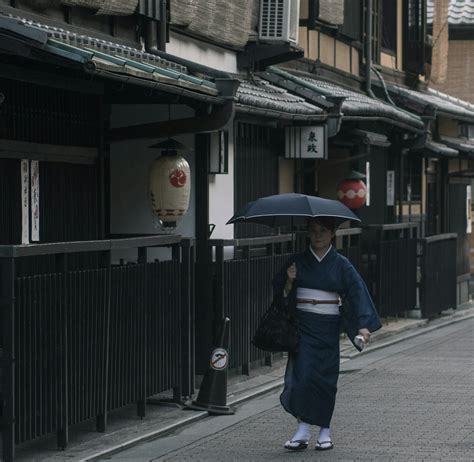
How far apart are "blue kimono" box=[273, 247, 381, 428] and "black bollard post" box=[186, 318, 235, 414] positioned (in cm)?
181

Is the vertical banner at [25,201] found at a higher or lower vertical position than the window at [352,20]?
lower

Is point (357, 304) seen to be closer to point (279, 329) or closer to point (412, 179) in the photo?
point (279, 329)

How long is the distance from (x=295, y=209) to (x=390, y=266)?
1139 centimetres

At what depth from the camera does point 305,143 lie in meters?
18.8

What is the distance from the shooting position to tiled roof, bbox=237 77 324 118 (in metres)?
15.3

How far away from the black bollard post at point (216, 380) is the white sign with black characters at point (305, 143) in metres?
6.15

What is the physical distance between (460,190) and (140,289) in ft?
65.8

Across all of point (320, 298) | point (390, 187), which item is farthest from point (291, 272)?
point (390, 187)

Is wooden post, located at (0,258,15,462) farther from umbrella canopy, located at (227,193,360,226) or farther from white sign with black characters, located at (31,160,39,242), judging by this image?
white sign with black characters, located at (31,160,39,242)

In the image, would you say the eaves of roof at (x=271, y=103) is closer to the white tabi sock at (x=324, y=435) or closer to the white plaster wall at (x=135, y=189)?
the white plaster wall at (x=135, y=189)

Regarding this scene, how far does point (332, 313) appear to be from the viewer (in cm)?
1100

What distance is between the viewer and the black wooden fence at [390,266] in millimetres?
21438

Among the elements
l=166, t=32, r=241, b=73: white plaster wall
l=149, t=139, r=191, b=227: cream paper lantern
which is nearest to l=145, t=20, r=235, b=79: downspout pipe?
l=166, t=32, r=241, b=73: white plaster wall

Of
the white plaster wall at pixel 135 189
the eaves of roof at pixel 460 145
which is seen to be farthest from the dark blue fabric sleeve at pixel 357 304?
the eaves of roof at pixel 460 145
